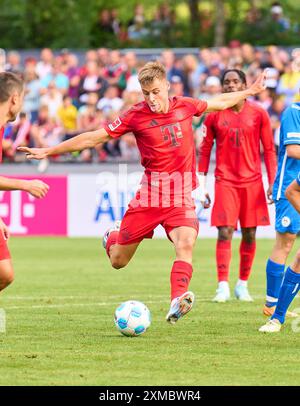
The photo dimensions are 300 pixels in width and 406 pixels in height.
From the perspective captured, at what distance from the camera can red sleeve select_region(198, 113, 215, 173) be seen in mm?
12680

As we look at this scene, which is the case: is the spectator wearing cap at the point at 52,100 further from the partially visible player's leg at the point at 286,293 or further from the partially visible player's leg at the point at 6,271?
the partially visible player's leg at the point at 6,271

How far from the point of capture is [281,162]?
10.6 m

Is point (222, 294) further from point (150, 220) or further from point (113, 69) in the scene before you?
point (113, 69)

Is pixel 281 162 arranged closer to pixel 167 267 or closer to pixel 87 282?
pixel 87 282

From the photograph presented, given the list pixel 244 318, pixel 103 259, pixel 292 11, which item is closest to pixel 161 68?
pixel 244 318

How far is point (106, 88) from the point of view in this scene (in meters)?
25.0

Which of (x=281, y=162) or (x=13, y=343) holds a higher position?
(x=281, y=162)

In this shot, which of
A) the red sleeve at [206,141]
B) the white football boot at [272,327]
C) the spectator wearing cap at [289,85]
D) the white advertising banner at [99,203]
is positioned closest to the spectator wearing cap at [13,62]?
the white advertising banner at [99,203]

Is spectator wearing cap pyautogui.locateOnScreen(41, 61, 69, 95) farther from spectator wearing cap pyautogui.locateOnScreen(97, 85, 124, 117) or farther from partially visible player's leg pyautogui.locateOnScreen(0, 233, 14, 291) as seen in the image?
partially visible player's leg pyautogui.locateOnScreen(0, 233, 14, 291)

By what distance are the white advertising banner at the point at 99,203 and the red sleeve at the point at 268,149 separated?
28.0 feet

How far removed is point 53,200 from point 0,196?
1.13 m

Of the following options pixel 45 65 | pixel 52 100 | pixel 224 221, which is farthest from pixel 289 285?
pixel 45 65

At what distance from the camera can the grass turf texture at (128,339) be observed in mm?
7633

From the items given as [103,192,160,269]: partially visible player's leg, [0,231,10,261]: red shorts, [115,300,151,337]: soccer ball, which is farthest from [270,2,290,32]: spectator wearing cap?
[0,231,10,261]: red shorts
